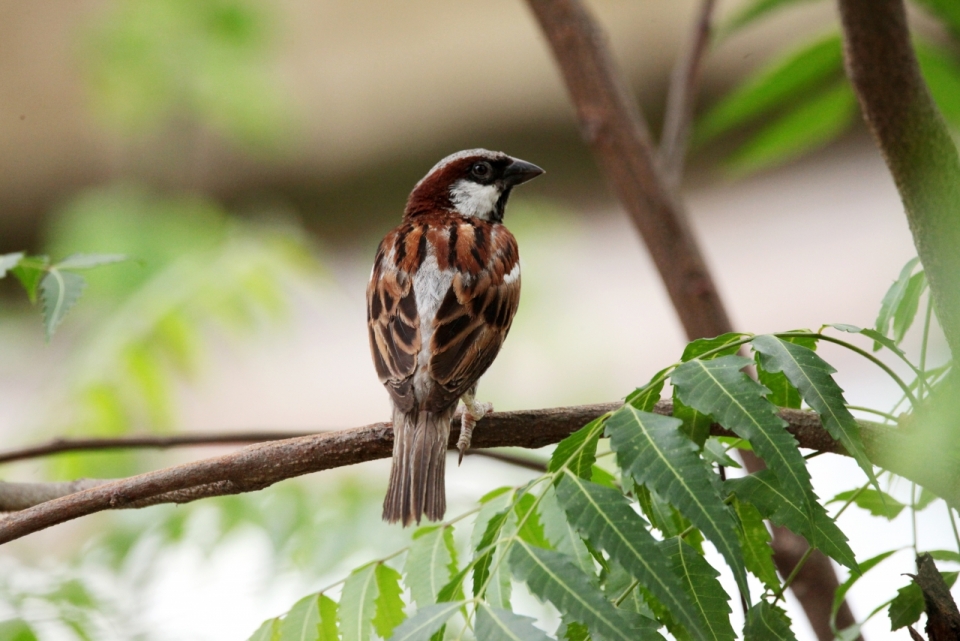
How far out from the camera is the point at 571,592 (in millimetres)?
918

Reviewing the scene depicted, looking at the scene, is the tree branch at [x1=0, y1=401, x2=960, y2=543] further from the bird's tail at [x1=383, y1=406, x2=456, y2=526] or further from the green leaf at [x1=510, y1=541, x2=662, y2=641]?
the green leaf at [x1=510, y1=541, x2=662, y2=641]

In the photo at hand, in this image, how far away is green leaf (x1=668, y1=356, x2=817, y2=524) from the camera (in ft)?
3.15

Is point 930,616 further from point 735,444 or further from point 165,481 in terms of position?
point 165,481

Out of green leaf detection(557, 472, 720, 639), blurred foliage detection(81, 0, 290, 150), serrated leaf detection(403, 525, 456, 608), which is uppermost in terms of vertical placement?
blurred foliage detection(81, 0, 290, 150)

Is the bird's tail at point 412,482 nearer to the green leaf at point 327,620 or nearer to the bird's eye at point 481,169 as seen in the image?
the green leaf at point 327,620

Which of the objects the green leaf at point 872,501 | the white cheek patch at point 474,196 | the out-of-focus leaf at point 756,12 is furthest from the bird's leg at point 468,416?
the white cheek patch at point 474,196

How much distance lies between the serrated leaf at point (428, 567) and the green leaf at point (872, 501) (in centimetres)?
51

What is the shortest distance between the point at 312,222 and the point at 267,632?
6804 millimetres

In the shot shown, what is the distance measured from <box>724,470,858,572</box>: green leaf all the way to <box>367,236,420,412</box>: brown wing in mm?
803

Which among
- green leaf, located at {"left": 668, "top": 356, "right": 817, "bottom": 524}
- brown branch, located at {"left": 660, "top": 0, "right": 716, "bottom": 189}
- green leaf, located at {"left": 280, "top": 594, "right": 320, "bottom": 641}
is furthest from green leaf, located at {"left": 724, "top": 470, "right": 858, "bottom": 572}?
brown branch, located at {"left": 660, "top": 0, "right": 716, "bottom": 189}

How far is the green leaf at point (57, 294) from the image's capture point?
1.49 m

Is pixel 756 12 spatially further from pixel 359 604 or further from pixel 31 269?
pixel 31 269

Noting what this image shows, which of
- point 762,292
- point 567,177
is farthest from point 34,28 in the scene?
point 762,292

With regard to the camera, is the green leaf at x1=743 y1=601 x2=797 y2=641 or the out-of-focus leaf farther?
the out-of-focus leaf
